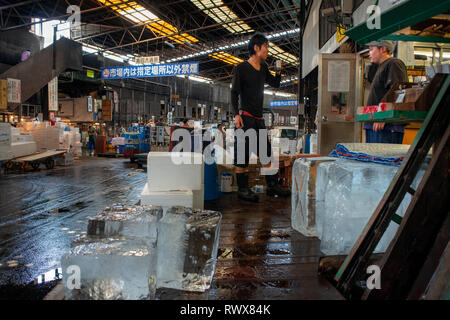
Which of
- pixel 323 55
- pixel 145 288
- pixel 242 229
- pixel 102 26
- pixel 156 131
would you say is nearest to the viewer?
pixel 145 288

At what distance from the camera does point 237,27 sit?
17.3m

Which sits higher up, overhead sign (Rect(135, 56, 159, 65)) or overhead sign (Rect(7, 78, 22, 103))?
overhead sign (Rect(135, 56, 159, 65))

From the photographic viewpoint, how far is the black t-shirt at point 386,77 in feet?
9.59

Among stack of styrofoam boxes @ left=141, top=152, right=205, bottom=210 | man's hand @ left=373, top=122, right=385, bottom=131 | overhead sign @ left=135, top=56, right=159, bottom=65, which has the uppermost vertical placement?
overhead sign @ left=135, top=56, right=159, bottom=65

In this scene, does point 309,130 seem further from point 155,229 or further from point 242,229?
point 155,229

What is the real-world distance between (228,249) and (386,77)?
2466mm

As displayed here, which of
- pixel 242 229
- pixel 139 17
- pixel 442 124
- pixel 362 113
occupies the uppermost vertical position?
pixel 139 17

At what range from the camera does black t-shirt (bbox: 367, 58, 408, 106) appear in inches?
115

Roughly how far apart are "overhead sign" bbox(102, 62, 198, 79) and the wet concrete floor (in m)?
10.0

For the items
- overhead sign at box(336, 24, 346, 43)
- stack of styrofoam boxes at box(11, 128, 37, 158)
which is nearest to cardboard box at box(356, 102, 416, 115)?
overhead sign at box(336, 24, 346, 43)

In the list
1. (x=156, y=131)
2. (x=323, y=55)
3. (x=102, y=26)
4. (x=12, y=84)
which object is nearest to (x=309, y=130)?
(x=323, y=55)

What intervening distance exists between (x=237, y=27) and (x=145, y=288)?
18197mm

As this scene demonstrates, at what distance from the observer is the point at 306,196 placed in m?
2.14

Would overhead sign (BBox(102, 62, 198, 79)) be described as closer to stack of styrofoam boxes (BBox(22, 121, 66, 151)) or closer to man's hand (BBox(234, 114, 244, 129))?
stack of styrofoam boxes (BBox(22, 121, 66, 151))
